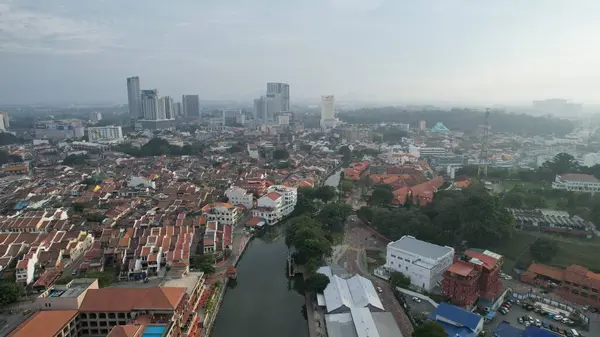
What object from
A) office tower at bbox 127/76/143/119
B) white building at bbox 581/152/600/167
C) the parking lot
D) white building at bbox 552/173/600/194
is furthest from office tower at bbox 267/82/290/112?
the parking lot

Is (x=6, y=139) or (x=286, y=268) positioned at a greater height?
(x=6, y=139)

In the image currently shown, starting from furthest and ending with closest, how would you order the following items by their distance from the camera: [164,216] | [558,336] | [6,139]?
[6,139]
[164,216]
[558,336]

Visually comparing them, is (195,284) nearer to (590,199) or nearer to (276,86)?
(590,199)

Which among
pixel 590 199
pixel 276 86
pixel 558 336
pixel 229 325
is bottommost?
pixel 229 325

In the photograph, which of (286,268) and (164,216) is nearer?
(286,268)

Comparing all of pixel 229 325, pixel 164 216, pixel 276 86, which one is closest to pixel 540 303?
pixel 229 325

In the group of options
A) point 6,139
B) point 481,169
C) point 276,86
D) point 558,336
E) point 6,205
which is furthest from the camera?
point 276,86
